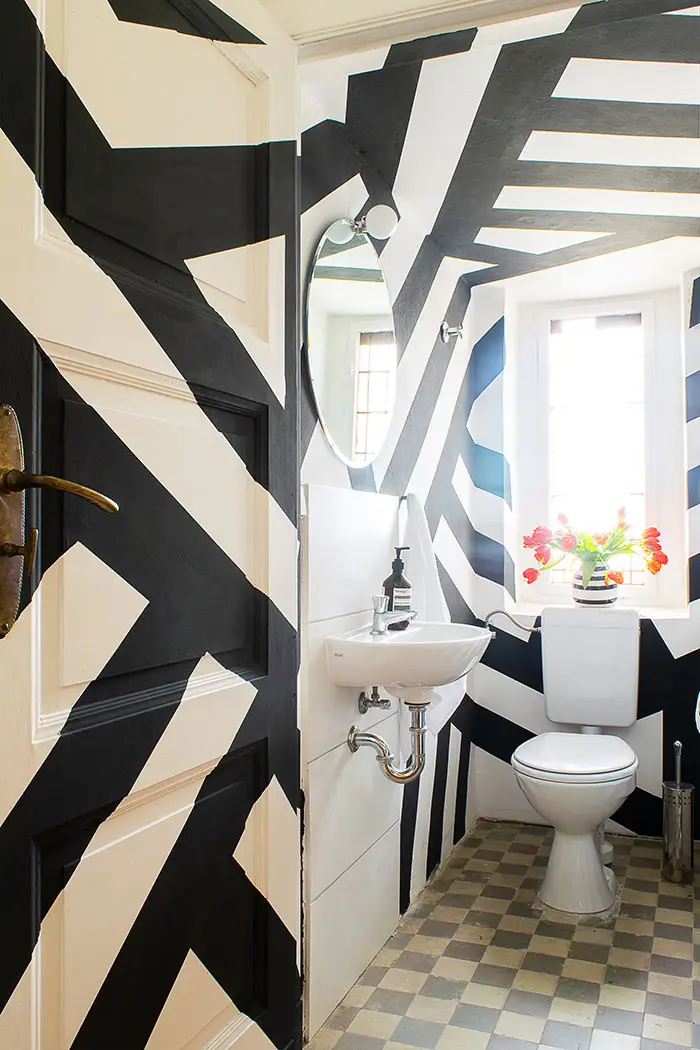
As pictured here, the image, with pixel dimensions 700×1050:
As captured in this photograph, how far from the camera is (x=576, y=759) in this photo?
8.94 feet

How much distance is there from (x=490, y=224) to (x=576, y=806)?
1.94m

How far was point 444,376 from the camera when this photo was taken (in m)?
3.24

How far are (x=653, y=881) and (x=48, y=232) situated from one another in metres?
2.89

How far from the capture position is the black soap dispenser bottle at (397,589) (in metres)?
2.40

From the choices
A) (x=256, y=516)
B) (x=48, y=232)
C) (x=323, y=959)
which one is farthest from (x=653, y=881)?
(x=48, y=232)

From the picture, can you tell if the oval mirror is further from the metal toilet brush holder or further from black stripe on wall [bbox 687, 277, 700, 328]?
the metal toilet brush holder

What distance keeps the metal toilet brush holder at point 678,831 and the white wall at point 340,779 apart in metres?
1.06

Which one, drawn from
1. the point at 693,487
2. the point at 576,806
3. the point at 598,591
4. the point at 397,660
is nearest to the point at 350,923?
the point at 397,660

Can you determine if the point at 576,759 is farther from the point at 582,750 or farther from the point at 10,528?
the point at 10,528

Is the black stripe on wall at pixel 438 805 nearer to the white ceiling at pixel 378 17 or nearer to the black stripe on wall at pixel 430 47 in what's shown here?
the black stripe on wall at pixel 430 47

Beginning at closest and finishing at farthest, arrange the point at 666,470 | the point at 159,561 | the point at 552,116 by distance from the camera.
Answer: the point at 159,561 → the point at 552,116 → the point at 666,470

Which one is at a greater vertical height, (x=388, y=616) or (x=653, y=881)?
(x=388, y=616)

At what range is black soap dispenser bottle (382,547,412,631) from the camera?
94.3 inches

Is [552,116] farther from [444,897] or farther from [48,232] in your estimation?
[444,897]
